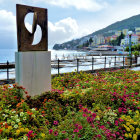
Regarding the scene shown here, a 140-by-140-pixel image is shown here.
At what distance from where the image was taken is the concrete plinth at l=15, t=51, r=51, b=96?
13.5ft

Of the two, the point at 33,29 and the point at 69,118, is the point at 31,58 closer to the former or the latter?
the point at 33,29

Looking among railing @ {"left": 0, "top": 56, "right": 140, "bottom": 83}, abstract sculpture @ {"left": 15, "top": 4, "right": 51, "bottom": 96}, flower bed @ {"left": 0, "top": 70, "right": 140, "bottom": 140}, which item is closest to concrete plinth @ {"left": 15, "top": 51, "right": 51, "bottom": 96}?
abstract sculpture @ {"left": 15, "top": 4, "right": 51, "bottom": 96}

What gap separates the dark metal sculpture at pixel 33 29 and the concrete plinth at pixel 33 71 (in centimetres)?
26

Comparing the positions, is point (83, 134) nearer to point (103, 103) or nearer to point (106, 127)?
point (106, 127)

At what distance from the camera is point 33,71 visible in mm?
4227

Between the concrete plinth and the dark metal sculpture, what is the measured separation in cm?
26

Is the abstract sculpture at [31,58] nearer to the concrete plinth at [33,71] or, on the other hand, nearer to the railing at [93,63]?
the concrete plinth at [33,71]

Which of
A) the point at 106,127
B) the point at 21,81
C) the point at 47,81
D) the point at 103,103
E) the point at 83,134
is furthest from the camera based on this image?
the point at 47,81

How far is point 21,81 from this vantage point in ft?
13.5

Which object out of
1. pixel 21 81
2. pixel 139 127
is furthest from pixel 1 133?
pixel 139 127

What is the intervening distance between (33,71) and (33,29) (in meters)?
1.16

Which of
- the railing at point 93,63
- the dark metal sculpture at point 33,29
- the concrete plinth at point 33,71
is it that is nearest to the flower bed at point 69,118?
the concrete plinth at point 33,71

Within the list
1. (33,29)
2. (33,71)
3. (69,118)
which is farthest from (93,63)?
(69,118)

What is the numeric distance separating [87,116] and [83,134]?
51 cm
